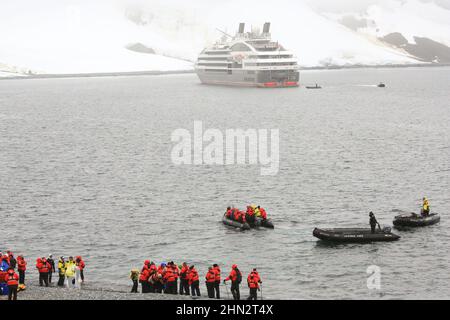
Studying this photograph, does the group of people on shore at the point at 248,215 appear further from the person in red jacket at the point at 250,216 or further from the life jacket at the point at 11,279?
the life jacket at the point at 11,279

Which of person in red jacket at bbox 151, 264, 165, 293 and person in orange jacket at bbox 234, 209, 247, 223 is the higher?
person in orange jacket at bbox 234, 209, 247, 223

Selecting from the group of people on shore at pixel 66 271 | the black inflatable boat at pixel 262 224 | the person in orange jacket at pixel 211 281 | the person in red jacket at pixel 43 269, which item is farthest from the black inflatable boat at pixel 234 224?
the person in red jacket at pixel 43 269

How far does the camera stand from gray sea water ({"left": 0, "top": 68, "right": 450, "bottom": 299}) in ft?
164

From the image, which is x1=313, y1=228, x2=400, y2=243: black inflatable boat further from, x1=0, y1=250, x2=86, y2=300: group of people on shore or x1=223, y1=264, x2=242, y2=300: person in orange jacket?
x1=0, y1=250, x2=86, y2=300: group of people on shore

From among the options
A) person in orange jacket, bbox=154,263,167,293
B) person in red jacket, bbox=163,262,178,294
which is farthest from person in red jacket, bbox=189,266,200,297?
person in orange jacket, bbox=154,263,167,293

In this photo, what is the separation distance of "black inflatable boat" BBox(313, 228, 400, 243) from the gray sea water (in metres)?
0.88

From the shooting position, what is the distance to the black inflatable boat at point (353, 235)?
179ft

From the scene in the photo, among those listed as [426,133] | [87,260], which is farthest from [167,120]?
[87,260]

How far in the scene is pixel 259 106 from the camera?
175 metres

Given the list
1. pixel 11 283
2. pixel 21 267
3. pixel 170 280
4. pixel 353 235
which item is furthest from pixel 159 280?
pixel 353 235

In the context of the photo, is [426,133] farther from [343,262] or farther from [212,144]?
[343,262]

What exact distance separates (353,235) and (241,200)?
17.9 metres

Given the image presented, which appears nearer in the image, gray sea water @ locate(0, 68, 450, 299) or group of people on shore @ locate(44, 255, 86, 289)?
group of people on shore @ locate(44, 255, 86, 289)

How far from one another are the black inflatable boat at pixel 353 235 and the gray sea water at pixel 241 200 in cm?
88
